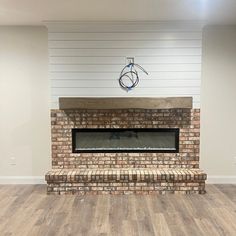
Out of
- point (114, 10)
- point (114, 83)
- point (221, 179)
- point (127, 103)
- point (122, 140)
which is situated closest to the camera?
point (114, 10)

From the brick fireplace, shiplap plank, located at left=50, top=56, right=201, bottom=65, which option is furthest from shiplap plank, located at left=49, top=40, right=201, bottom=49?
the brick fireplace

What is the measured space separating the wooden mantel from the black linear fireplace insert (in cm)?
42

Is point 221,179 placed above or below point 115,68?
below

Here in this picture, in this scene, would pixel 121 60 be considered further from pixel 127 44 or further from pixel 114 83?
pixel 114 83

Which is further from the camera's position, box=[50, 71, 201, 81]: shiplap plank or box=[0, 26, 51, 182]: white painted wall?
box=[0, 26, 51, 182]: white painted wall

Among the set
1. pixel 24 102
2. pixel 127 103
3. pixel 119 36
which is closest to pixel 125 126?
pixel 127 103

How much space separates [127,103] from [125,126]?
0.40m

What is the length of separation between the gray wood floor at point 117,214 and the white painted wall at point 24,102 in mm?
554

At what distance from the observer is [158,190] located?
450 cm

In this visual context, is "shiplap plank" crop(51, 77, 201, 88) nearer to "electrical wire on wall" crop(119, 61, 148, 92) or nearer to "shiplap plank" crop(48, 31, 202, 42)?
"electrical wire on wall" crop(119, 61, 148, 92)

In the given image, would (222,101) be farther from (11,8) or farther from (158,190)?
(11,8)

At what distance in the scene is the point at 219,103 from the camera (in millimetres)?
4934

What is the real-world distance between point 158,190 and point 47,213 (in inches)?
65.4

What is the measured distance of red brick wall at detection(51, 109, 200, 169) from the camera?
4.77 meters
